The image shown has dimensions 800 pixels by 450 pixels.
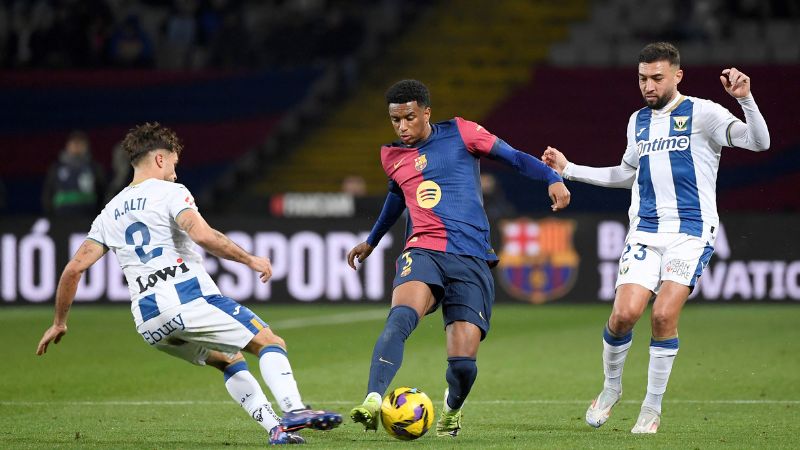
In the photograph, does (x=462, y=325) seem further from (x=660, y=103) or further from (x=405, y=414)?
(x=660, y=103)

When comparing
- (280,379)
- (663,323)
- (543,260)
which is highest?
(663,323)

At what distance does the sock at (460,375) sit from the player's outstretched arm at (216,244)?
1172 mm

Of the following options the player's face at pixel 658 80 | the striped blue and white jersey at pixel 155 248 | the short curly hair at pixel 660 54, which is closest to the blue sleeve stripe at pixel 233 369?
the striped blue and white jersey at pixel 155 248

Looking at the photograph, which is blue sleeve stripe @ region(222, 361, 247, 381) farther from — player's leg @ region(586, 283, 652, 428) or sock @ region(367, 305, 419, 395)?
player's leg @ region(586, 283, 652, 428)

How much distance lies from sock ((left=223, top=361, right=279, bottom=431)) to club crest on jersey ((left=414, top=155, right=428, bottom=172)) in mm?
1460

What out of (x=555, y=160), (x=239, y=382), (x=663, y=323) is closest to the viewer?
(x=239, y=382)

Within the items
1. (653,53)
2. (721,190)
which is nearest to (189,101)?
A: (721,190)

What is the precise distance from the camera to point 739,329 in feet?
46.6

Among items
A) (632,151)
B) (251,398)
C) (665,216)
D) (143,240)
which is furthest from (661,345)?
(143,240)

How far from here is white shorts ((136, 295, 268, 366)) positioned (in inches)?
265

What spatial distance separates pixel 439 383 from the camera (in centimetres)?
1015

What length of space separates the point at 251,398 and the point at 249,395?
20 millimetres

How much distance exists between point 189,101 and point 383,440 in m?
17.9

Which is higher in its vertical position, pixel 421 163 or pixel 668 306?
pixel 421 163
